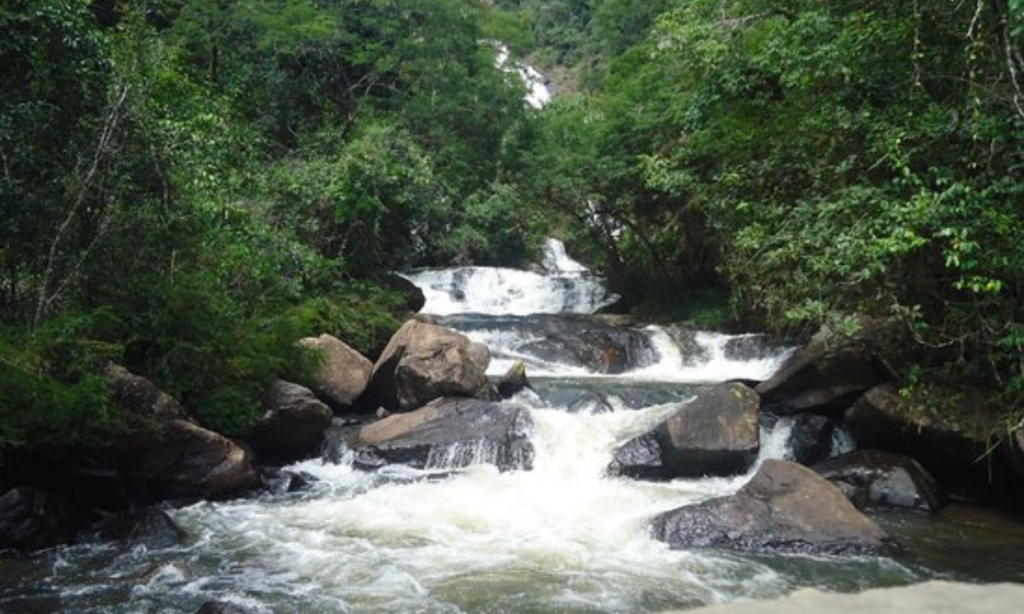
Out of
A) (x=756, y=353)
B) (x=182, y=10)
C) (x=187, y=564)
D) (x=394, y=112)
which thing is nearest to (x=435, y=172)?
(x=394, y=112)

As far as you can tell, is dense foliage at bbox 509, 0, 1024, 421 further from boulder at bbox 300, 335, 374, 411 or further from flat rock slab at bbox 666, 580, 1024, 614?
flat rock slab at bbox 666, 580, 1024, 614

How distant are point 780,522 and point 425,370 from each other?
5462 mm

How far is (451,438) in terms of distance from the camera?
10.1 metres

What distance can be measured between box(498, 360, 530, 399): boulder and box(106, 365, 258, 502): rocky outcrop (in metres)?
4.42

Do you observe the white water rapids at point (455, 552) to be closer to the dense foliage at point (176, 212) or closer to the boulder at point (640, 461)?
the boulder at point (640, 461)

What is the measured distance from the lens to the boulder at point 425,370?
11297 millimetres

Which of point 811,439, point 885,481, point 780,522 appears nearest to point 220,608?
point 780,522

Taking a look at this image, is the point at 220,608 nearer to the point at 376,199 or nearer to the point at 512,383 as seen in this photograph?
the point at 512,383

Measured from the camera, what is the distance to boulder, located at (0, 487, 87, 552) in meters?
6.97

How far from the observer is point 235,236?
34.4ft

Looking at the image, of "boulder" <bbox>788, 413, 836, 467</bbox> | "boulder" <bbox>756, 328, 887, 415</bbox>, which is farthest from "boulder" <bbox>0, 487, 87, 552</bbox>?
"boulder" <bbox>756, 328, 887, 415</bbox>

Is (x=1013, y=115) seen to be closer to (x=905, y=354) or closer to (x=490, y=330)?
(x=905, y=354)

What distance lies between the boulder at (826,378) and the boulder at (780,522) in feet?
8.86

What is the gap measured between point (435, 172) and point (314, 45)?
4.41 m
